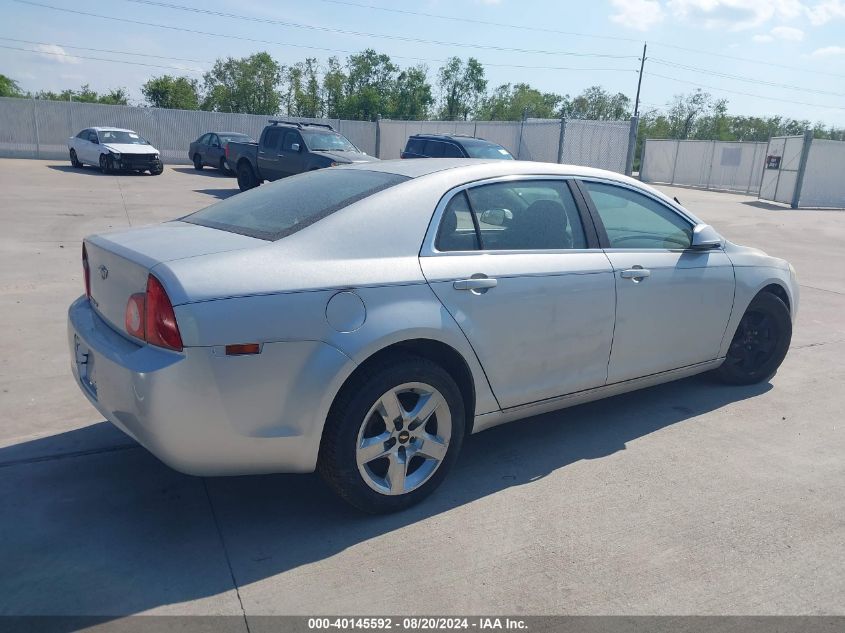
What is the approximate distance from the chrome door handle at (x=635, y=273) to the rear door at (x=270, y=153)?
1446 centimetres

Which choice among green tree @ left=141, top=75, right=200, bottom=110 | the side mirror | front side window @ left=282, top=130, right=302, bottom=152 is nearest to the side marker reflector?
the side mirror

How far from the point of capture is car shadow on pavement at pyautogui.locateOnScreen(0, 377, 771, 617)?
2732mm

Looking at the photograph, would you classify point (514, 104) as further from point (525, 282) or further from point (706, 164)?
point (525, 282)

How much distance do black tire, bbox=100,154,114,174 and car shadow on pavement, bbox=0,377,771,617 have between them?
68.0 feet

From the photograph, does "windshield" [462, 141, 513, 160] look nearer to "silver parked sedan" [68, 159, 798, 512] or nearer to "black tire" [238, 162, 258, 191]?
"black tire" [238, 162, 258, 191]

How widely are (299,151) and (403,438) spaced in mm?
14575

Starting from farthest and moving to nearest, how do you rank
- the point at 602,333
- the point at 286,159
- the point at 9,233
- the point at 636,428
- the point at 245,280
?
the point at 286,159 < the point at 9,233 < the point at 636,428 < the point at 602,333 < the point at 245,280

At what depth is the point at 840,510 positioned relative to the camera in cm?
357

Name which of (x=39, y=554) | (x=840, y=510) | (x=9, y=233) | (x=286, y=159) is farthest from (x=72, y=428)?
(x=286, y=159)

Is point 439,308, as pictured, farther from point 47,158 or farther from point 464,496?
point 47,158

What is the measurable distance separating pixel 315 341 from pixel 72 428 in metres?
2.10

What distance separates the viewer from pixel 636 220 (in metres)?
4.44

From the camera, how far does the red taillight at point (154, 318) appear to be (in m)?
2.75

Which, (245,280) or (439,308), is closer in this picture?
(245,280)
